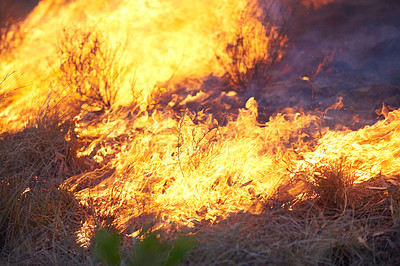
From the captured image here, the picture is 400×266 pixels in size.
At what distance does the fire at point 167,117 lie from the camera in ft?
8.63

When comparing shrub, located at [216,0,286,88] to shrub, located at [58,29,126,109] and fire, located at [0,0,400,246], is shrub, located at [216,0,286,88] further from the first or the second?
shrub, located at [58,29,126,109]

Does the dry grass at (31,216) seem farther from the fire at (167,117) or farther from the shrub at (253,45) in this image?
the shrub at (253,45)

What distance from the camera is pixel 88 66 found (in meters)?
4.60

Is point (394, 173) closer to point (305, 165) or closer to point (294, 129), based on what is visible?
point (305, 165)

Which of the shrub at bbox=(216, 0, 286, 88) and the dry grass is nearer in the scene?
the dry grass

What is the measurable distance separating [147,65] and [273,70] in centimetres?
202

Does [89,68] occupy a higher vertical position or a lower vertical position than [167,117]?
higher

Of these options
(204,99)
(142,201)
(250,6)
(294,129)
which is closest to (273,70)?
(250,6)

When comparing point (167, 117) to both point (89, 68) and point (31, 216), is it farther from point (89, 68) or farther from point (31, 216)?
point (89, 68)

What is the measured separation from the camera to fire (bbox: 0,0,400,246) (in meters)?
2.63

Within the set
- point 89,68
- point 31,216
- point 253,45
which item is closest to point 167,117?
point 31,216

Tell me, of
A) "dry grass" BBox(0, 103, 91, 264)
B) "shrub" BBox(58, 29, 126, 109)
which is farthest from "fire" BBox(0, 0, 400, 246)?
"dry grass" BBox(0, 103, 91, 264)

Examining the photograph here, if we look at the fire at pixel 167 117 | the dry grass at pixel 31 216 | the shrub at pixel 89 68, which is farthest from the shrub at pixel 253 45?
the dry grass at pixel 31 216

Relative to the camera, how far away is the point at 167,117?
3402 mm
